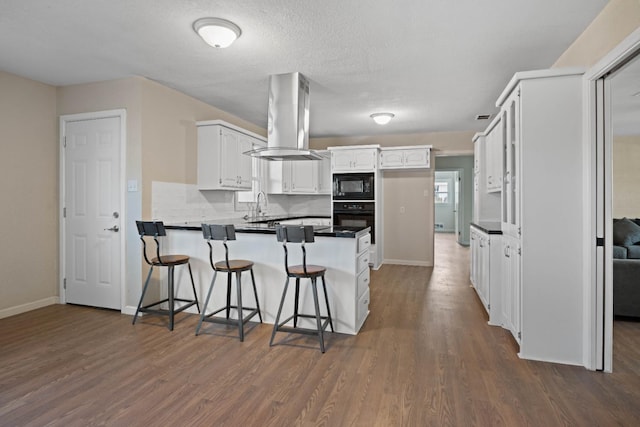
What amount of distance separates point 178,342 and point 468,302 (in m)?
3.08

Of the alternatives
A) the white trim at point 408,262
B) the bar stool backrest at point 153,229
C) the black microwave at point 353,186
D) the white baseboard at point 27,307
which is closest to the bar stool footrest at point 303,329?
the bar stool backrest at point 153,229

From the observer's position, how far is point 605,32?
220 centimetres

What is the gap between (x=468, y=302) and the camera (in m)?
3.94

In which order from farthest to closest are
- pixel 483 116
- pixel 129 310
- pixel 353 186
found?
pixel 353 186 < pixel 483 116 < pixel 129 310

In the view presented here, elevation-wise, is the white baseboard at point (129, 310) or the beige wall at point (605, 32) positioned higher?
the beige wall at point (605, 32)

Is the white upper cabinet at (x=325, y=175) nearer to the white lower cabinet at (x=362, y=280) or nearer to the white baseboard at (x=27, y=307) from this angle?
the white lower cabinet at (x=362, y=280)

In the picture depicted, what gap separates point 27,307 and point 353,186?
453 centimetres

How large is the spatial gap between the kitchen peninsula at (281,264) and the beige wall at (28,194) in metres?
1.39

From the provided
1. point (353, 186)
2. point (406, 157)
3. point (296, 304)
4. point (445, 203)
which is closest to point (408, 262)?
point (353, 186)

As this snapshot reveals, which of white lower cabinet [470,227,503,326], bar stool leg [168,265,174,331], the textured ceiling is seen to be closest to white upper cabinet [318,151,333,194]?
the textured ceiling

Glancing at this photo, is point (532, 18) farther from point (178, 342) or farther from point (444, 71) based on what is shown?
point (178, 342)

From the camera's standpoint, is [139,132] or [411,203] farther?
[411,203]

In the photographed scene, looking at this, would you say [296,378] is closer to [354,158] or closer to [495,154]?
[495,154]

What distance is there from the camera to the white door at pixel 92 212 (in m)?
3.62
